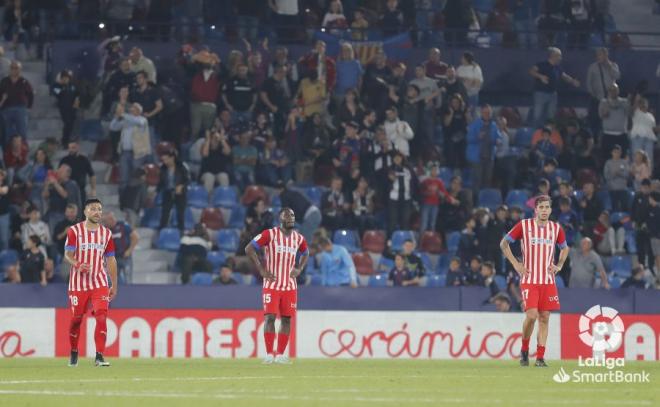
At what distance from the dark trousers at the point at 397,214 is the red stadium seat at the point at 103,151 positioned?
18.1 feet

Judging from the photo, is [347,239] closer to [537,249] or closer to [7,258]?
[7,258]

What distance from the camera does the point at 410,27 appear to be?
32.2 m

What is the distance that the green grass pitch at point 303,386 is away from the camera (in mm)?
13133

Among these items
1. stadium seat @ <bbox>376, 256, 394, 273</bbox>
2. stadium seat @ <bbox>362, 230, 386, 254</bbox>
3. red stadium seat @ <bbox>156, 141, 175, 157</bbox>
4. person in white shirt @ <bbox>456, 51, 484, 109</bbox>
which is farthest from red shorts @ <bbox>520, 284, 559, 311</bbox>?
person in white shirt @ <bbox>456, 51, 484, 109</bbox>

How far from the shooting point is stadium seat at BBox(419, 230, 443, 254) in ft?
92.5

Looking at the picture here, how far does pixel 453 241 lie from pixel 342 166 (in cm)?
240

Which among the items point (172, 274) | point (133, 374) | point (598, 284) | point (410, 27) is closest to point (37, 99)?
point (172, 274)

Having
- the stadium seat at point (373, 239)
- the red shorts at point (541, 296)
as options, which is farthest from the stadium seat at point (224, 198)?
the red shorts at point (541, 296)

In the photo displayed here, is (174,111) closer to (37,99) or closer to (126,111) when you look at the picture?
(126,111)

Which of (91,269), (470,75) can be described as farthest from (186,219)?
(91,269)

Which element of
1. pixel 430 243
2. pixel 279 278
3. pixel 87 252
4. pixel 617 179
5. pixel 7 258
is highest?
pixel 617 179

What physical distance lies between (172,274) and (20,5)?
7.07m

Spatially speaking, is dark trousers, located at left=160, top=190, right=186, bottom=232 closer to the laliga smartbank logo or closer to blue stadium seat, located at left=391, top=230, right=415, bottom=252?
blue stadium seat, located at left=391, top=230, right=415, bottom=252

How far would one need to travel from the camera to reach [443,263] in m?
28.1
